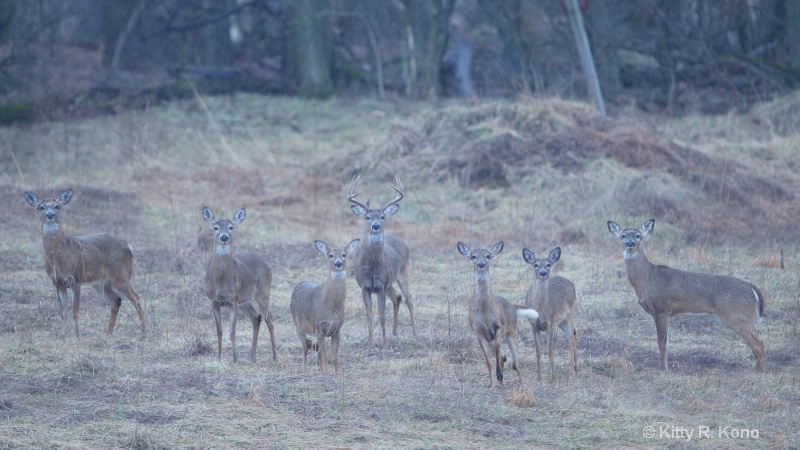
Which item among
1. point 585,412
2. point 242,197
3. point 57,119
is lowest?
point 585,412

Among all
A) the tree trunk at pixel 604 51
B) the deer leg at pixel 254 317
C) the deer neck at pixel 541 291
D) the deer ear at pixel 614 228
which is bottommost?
the deer leg at pixel 254 317

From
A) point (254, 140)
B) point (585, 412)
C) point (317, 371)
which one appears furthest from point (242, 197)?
point (585, 412)

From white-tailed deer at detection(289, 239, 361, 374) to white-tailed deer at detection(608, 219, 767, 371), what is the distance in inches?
119

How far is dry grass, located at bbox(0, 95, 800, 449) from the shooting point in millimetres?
7711

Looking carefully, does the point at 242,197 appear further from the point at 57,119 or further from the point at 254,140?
the point at 57,119

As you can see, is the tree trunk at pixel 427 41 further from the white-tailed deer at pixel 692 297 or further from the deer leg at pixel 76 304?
the deer leg at pixel 76 304

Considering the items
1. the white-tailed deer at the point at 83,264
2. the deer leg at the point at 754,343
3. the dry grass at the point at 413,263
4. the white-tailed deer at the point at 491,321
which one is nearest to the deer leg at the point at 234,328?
the dry grass at the point at 413,263

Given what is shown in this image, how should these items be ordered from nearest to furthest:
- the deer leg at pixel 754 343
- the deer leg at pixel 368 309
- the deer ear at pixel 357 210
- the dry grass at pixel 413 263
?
the dry grass at pixel 413 263, the deer leg at pixel 754 343, the deer leg at pixel 368 309, the deer ear at pixel 357 210

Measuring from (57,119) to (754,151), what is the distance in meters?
14.9

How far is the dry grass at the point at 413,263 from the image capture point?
7.71 meters

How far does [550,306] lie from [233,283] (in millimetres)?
2982

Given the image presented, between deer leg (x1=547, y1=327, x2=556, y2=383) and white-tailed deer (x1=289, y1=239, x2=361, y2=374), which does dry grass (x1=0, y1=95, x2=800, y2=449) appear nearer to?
deer leg (x1=547, y1=327, x2=556, y2=383)


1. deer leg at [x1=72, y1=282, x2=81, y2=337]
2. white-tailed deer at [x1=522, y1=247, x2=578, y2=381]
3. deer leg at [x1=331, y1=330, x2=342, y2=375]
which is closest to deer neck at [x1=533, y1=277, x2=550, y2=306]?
white-tailed deer at [x1=522, y1=247, x2=578, y2=381]

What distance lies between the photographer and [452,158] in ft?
61.7
